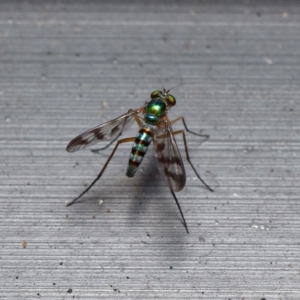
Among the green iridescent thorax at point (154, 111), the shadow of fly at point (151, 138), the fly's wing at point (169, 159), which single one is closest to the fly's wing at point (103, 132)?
the shadow of fly at point (151, 138)

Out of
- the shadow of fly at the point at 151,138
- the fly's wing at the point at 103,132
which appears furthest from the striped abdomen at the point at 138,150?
the fly's wing at the point at 103,132

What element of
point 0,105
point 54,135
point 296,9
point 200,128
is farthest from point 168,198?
point 296,9

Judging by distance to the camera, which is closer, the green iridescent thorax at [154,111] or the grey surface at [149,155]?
the grey surface at [149,155]

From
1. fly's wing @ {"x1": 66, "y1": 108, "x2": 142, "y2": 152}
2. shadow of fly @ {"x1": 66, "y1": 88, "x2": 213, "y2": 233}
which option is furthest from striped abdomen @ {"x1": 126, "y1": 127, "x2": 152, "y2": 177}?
fly's wing @ {"x1": 66, "y1": 108, "x2": 142, "y2": 152}

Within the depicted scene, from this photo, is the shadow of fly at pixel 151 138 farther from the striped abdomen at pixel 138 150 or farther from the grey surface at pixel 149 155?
the grey surface at pixel 149 155

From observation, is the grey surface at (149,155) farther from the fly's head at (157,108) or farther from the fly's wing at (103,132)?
the fly's head at (157,108)

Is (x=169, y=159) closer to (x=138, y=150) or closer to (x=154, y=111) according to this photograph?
(x=138, y=150)

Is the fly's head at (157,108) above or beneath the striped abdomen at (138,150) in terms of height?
above
